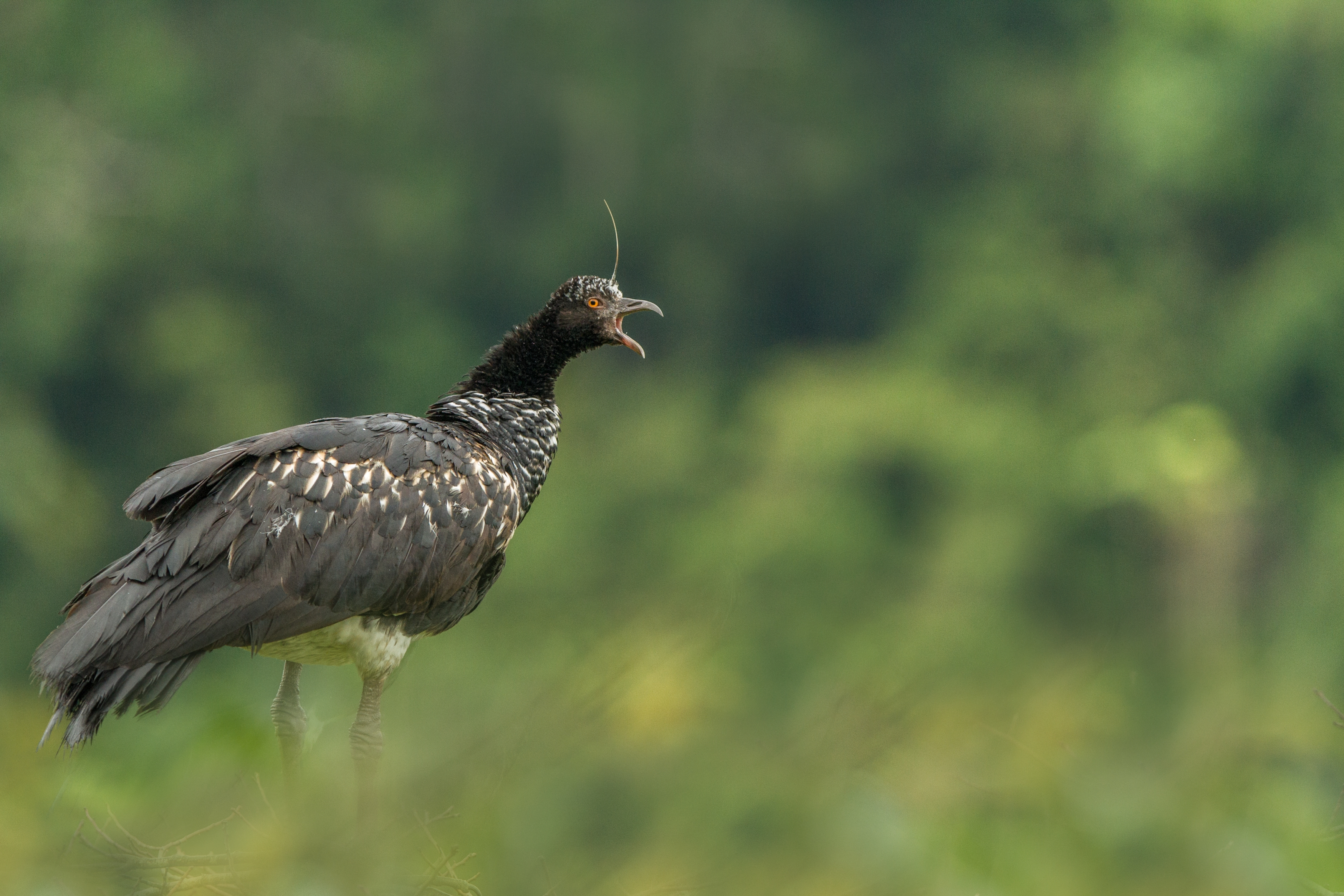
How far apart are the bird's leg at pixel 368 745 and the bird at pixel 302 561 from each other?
0.03 ft

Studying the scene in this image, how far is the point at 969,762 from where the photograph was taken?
2.34 feet

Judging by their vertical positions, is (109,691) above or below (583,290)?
below

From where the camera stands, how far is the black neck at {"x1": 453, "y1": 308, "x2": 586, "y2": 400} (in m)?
3.61

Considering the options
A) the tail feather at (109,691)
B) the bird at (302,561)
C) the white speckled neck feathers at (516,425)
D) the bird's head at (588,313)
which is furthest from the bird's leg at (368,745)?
the bird's head at (588,313)

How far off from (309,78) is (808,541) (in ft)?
41.5

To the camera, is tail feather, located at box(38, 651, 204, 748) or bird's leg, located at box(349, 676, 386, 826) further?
tail feather, located at box(38, 651, 204, 748)

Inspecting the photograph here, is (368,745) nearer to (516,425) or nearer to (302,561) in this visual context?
(302,561)

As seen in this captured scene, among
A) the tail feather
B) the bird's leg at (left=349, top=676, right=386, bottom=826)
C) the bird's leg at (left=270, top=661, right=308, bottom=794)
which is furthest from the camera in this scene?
the bird's leg at (left=270, top=661, right=308, bottom=794)

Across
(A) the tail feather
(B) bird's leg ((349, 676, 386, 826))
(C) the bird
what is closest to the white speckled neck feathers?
(C) the bird

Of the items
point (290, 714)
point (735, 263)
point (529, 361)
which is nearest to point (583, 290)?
point (529, 361)

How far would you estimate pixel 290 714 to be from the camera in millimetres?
3180

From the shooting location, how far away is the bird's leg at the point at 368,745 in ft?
2.41

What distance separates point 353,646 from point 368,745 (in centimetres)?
44

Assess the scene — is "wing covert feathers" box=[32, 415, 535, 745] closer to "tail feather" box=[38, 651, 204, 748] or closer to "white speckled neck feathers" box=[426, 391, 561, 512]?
"tail feather" box=[38, 651, 204, 748]
